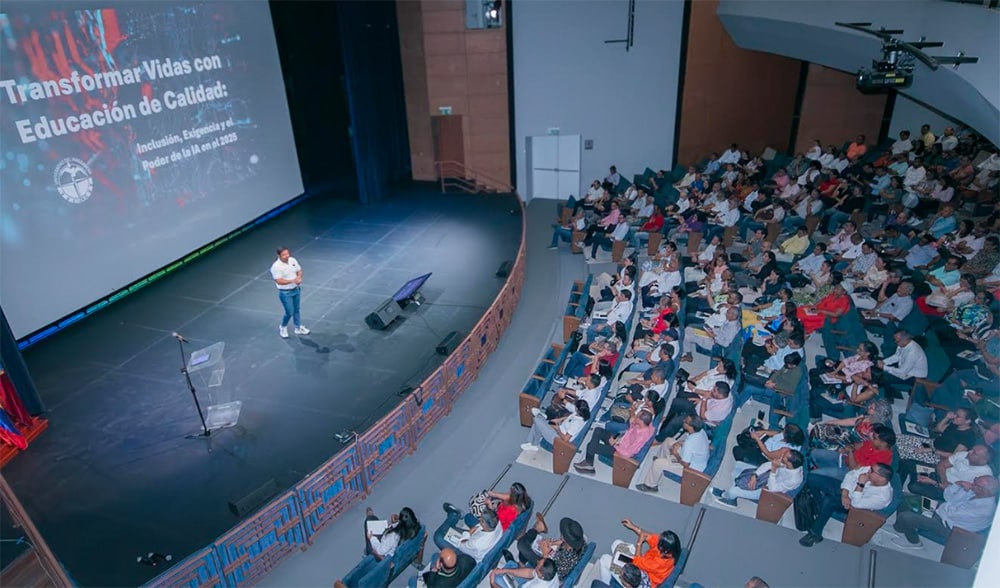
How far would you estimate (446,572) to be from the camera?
15.8 ft

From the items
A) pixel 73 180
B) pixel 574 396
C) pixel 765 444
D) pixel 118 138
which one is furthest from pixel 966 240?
pixel 73 180

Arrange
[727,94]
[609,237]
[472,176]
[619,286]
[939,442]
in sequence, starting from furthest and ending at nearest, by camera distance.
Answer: [472,176]
[727,94]
[609,237]
[619,286]
[939,442]

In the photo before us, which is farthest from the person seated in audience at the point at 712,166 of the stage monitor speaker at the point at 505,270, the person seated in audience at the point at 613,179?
the stage monitor speaker at the point at 505,270

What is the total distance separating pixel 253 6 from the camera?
38.9 feet

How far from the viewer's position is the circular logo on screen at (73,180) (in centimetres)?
873

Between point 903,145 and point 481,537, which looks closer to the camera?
point 481,537

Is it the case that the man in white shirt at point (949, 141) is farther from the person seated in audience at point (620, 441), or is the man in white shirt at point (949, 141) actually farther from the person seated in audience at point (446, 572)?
the person seated in audience at point (446, 572)

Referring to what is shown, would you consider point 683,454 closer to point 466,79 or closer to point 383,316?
point 383,316

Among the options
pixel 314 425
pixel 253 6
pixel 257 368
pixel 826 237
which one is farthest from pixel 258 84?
pixel 826 237

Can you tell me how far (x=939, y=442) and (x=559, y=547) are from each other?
3.77m

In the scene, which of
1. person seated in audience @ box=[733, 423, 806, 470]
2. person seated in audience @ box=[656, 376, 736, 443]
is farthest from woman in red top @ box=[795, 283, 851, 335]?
person seated in audience @ box=[733, 423, 806, 470]

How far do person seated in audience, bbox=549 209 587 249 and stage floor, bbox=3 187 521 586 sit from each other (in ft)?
2.75

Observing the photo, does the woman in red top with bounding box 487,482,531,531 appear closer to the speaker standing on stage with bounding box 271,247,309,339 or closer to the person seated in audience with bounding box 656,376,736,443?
the person seated in audience with bounding box 656,376,736,443

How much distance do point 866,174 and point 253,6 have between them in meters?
11.7
